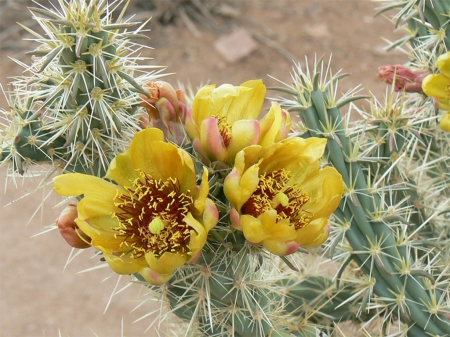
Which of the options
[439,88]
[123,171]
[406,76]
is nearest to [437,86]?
[439,88]

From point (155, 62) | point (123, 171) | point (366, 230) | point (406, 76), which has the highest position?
point (123, 171)

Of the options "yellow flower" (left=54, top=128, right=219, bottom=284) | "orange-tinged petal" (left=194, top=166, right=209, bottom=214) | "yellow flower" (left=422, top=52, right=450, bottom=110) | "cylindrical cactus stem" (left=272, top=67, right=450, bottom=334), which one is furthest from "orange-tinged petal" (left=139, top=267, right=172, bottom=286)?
"yellow flower" (left=422, top=52, right=450, bottom=110)

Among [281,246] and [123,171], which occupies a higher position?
[123,171]

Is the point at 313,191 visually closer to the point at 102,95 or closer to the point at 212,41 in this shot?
the point at 102,95

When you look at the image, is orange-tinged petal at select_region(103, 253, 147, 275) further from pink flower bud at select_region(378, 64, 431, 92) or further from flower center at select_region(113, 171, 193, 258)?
pink flower bud at select_region(378, 64, 431, 92)

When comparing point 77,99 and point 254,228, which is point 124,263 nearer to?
point 254,228

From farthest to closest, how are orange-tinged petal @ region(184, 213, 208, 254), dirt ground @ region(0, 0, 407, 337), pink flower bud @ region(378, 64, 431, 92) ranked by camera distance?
1. dirt ground @ region(0, 0, 407, 337)
2. pink flower bud @ region(378, 64, 431, 92)
3. orange-tinged petal @ region(184, 213, 208, 254)
